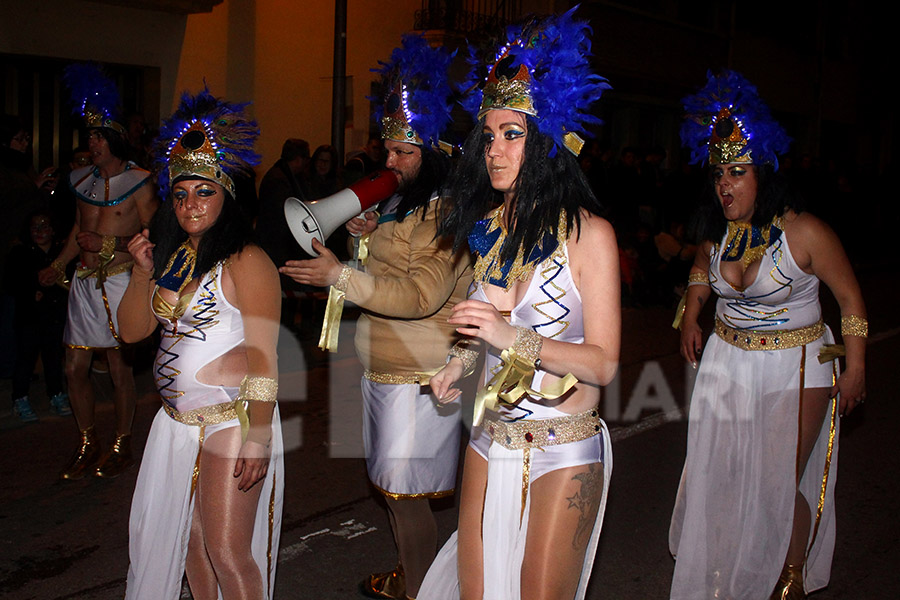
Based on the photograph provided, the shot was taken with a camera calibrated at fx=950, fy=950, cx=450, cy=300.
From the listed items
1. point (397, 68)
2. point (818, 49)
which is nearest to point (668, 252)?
point (397, 68)

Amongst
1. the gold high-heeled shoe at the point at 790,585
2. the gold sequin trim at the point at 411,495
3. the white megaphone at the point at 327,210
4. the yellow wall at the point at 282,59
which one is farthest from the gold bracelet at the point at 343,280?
the yellow wall at the point at 282,59

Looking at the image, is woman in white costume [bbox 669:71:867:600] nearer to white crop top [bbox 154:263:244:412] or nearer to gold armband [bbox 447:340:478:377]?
gold armband [bbox 447:340:478:377]

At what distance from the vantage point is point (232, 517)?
3.36 meters

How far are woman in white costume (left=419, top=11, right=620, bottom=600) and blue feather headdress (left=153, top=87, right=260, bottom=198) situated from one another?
3.48 ft

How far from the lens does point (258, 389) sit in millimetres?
3383

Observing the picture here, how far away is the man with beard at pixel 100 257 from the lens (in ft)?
19.6

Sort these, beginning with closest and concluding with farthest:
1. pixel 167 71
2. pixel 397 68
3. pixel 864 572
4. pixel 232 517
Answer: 1. pixel 232 517
2. pixel 397 68
3. pixel 864 572
4. pixel 167 71

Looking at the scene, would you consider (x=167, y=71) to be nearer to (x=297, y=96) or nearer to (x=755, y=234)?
(x=297, y=96)

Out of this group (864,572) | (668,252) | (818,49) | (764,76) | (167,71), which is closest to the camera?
(864,572)

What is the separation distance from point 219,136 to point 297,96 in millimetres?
11341

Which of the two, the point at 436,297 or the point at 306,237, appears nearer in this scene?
the point at 306,237

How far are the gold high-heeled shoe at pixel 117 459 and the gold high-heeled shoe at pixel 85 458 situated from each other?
0.06 meters

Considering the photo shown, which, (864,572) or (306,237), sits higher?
(306,237)

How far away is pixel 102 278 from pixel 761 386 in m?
4.05
